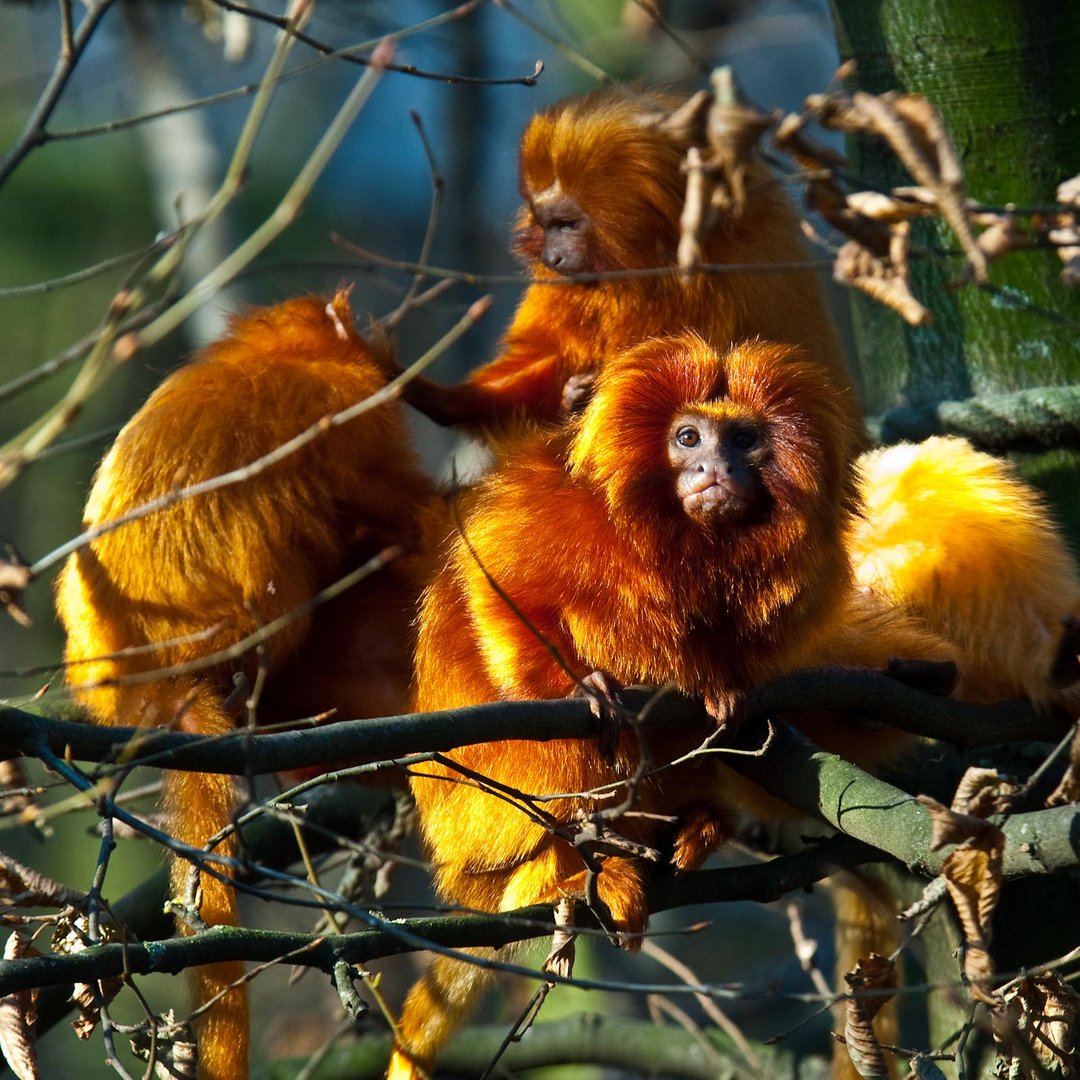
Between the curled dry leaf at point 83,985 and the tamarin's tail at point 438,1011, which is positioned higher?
the curled dry leaf at point 83,985

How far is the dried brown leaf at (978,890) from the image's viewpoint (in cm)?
205

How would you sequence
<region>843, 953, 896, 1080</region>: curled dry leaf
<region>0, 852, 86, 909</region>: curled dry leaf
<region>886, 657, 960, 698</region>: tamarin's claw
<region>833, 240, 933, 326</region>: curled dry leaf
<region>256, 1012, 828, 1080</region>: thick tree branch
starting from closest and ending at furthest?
<region>833, 240, 933, 326</region>: curled dry leaf → <region>0, 852, 86, 909</region>: curled dry leaf → <region>843, 953, 896, 1080</region>: curled dry leaf → <region>886, 657, 960, 698</region>: tamarin's claw → <region>256, 1012, 828, 1080</region>: thick tree branch

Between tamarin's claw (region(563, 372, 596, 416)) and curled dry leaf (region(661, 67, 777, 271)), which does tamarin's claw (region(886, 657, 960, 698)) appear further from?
curled dry leaf (region(661, 67, 777, 271))

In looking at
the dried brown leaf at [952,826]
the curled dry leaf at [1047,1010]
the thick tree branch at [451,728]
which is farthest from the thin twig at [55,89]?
the curled dry leaf at [1047,1010]

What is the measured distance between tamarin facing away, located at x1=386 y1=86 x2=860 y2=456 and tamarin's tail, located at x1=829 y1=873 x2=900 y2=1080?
1.36 meters

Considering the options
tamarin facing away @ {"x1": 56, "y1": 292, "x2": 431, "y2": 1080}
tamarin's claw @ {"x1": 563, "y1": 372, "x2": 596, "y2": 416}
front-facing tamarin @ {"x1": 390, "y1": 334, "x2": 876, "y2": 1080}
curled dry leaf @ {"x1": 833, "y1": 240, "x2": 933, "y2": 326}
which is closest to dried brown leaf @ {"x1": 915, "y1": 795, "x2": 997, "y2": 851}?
curled dry leaf @ {"x1": 833, "y1": 240, "x2": 933, "y2": 326}

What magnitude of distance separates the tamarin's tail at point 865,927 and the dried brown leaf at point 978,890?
62.3 inches

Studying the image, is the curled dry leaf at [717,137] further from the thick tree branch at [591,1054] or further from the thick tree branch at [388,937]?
the thick tree branch at [591,1054]

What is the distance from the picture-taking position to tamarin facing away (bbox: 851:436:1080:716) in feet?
11.3

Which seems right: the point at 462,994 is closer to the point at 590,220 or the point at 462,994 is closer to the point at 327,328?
the point at 327,328

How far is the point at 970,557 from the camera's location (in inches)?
141

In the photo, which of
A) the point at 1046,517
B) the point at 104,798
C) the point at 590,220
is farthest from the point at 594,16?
the point at 104,798

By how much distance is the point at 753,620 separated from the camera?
292cm

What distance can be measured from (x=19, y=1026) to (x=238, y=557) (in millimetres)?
1255
